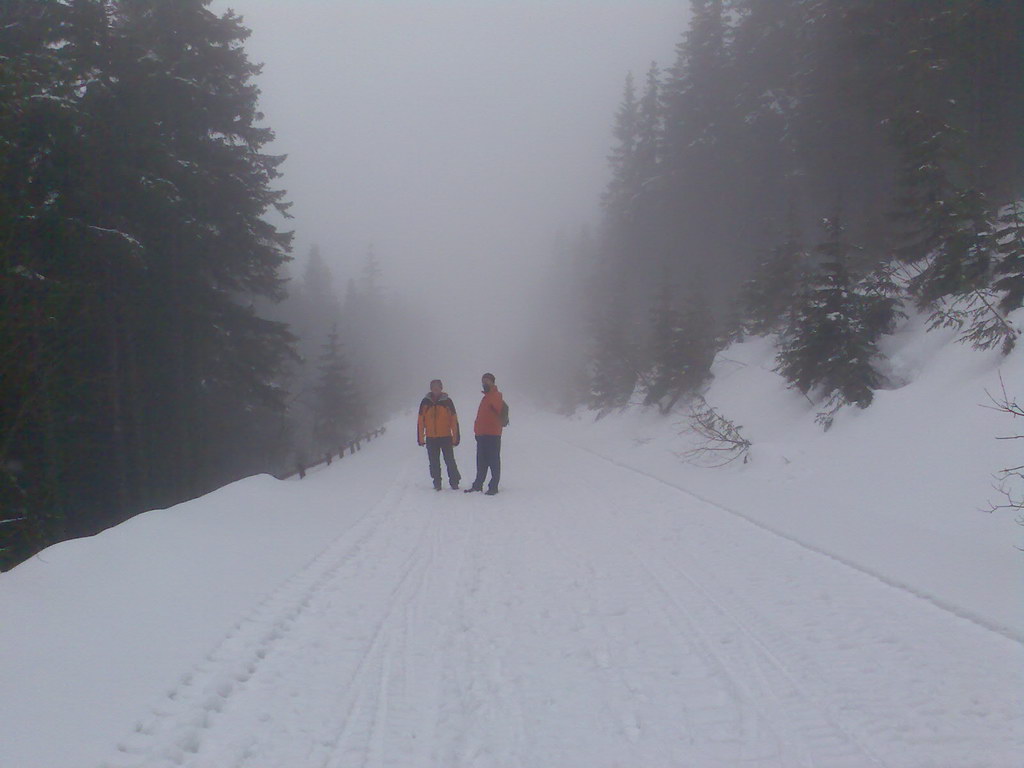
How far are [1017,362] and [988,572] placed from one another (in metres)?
5.91

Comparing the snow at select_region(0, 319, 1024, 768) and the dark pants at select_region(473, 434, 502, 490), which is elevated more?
the dark pants at select_region(473, 434, 502, 490)

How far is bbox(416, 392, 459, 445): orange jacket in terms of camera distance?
1318 cm

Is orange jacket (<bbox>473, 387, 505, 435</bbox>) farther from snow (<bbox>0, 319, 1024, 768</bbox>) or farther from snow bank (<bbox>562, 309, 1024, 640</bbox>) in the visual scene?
snow bank (<bbox>562, 309, 1024, 640</bbox>)

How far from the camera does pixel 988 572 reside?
6.29 meters

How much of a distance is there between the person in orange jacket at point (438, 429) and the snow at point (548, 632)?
2.47m

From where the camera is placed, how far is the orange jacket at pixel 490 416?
1277cm

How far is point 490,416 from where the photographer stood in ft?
42.3

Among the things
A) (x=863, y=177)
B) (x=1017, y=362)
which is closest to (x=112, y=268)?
(x=1017, y=362)

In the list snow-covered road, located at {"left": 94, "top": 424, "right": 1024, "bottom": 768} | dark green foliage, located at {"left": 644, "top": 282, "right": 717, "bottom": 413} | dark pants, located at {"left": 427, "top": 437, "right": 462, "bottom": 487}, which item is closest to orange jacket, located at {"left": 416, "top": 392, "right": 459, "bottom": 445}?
dark pants, located at {"left": 427, "top": 437, "right": 462, "bottom": 487}

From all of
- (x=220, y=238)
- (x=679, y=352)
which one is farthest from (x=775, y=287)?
(x=220, y=238)

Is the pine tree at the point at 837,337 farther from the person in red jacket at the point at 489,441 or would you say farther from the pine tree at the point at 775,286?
the person in red jacket at the point at 489,441

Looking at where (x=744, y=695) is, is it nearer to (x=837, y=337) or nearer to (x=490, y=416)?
(x=490, y=416)

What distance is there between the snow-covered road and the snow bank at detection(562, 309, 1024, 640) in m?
0.66

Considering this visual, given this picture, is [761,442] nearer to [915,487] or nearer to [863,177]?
[915,487]
